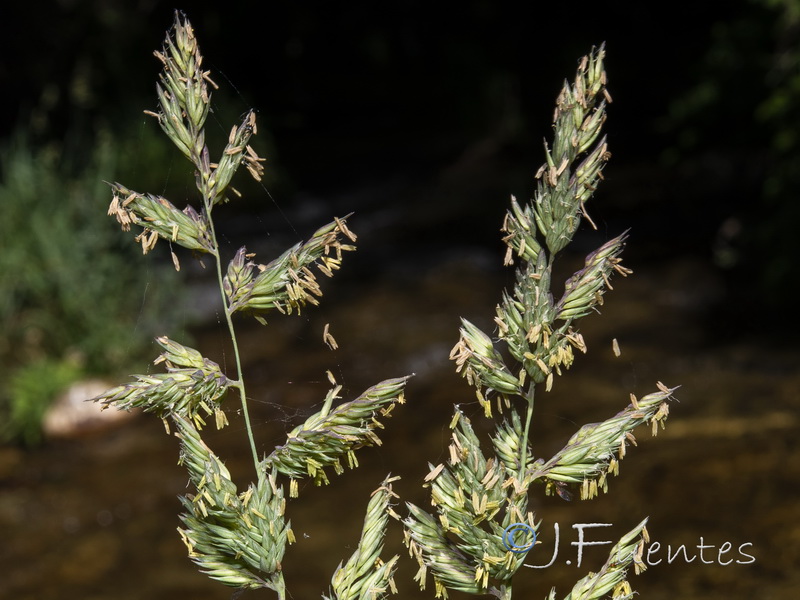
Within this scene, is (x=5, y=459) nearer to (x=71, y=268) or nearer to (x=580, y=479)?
(x=71, y=268)

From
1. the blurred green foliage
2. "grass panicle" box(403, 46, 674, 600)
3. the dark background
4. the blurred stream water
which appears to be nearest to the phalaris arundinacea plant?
"grass panicle" box(403, 46, 674, 600)

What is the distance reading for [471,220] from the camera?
10.2 meters

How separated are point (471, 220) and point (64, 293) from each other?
4.57m

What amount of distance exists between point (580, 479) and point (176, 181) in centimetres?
1112

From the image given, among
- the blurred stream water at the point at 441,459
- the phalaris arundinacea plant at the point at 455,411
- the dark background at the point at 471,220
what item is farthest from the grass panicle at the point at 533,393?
the blurred stream water at the point at 441,459

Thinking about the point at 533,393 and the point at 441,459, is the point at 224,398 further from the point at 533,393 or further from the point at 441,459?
the point at 441,459

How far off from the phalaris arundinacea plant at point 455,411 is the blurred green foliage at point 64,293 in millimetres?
5715

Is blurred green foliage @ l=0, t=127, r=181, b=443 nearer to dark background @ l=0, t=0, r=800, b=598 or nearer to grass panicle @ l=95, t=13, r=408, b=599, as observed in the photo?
dark background @ l=0, t=0, r=800, b=598

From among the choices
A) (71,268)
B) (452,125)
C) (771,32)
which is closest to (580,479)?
(71,268)

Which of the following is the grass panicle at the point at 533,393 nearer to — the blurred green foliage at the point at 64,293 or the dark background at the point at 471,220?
the dark background at the point at 471,220

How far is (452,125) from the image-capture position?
1565cm

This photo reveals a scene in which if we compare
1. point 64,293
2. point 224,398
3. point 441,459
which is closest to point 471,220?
point 64,293

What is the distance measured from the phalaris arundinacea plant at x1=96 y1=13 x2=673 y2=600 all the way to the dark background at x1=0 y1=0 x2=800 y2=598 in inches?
26.6

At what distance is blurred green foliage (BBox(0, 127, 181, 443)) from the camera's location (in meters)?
6.76
